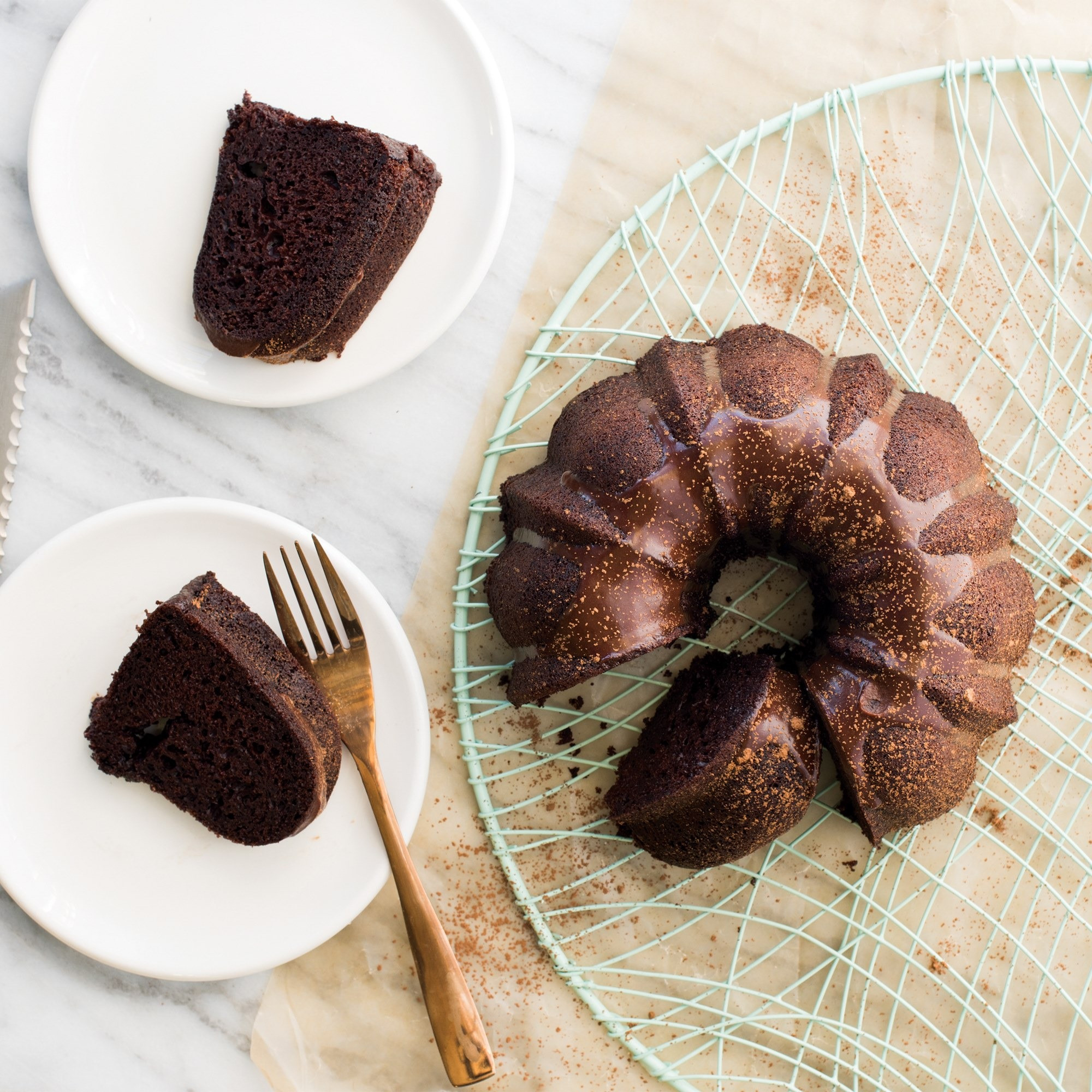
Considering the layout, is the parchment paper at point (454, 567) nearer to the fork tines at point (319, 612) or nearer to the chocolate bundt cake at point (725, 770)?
the fork tines at point (319, 612)

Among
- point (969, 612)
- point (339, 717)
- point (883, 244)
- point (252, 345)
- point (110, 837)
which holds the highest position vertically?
point (883, 244)

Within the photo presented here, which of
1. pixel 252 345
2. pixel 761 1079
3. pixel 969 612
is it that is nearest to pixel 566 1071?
pixel 761 1079

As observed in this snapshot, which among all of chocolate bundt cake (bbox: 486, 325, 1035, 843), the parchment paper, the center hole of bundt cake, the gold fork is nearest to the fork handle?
the gold fork

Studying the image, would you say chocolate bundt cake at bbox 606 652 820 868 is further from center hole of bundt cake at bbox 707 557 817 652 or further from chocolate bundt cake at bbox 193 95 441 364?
chocolate bundt cake at bbox 193 95 441 364

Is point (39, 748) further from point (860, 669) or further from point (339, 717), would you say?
point (860, 669)

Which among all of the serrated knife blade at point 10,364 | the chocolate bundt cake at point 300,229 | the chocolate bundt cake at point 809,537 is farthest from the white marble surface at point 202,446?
the chocolate bundt cake at point 809,537

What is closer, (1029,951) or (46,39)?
(46,39)
